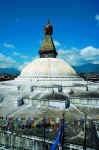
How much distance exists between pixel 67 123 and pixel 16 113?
6.03 meters

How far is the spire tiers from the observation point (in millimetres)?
32719

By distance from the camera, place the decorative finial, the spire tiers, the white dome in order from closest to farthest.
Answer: the white dome → the spire tiers → the decorative finial

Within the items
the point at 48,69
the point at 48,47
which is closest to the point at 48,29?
the point at 48,47

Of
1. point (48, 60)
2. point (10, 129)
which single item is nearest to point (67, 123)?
point (10, 129)

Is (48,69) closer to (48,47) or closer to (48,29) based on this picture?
(48,47)

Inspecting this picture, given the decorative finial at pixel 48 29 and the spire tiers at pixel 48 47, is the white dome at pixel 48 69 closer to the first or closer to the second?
the spire tiers at pixel 48 47

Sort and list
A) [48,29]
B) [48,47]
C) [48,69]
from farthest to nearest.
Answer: [48,29] < [48,47] < [48,69]

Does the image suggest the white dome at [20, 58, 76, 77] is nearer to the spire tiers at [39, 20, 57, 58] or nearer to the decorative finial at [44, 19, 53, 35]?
the spire tiers at [39, 20, 57, 58]

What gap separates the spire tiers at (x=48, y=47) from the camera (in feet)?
107

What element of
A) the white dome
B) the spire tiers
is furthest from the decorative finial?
the white dome

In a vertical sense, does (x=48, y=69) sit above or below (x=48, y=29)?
below

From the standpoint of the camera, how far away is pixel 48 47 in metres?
32.8

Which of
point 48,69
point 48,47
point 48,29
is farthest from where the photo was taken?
point 48,29

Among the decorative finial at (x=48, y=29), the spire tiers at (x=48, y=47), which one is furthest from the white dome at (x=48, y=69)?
the decorative finial at (x=48, y=29)
